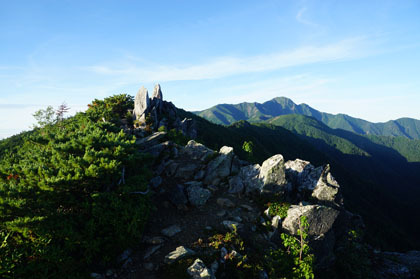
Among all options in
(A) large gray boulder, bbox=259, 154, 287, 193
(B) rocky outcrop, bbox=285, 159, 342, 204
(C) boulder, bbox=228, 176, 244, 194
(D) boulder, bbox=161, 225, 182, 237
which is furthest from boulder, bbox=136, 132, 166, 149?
(B) rocky outcrop, bbox=285, 159, 342, 204

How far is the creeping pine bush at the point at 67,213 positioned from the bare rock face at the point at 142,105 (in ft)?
53.6

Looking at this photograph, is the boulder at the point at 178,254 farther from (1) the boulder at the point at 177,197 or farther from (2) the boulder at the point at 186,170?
(2) the boulder at the point at 186,170

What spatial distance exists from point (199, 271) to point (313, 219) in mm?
9396

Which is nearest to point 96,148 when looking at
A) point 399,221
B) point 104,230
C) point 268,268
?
point 104,230

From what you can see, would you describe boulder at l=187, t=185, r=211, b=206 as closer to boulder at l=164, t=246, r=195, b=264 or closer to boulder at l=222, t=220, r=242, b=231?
boulder at l=222, t=220, r=242, b=231

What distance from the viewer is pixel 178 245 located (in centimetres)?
1131

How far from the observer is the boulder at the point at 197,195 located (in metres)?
16.0

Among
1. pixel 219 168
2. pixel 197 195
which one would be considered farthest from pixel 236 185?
pixel 197 195

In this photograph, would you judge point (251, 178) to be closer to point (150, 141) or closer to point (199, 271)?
point (199, 271)

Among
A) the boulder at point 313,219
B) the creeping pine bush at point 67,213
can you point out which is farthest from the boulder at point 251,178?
the creeping pine bush at point 67,213

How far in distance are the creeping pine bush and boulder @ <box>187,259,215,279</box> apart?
11.5 feet

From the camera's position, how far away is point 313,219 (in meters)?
14.0

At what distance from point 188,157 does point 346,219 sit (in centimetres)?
1587

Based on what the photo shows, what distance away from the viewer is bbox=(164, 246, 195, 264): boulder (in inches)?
391
